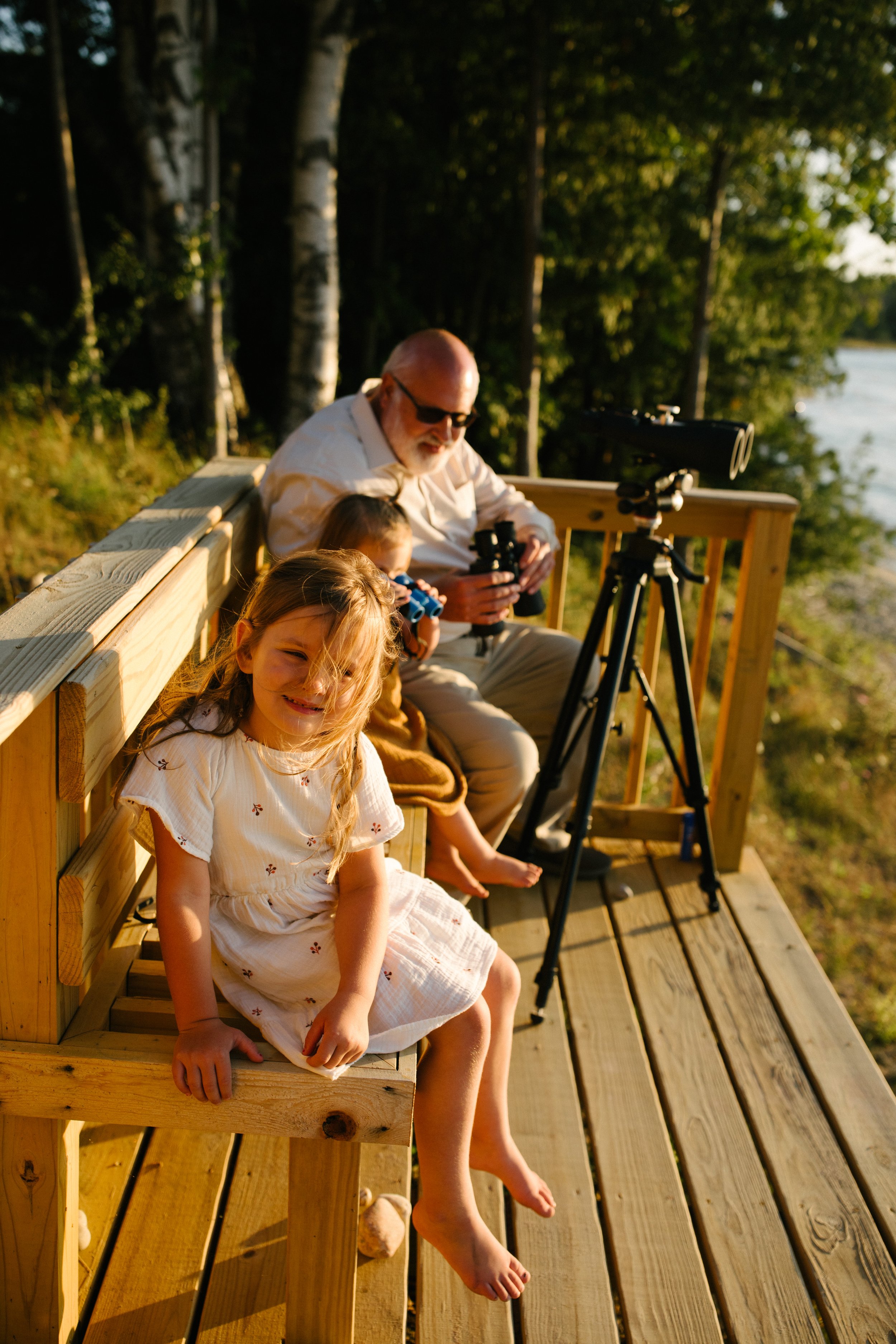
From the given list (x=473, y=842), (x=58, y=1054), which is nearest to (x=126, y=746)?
(x=58, y=1054)

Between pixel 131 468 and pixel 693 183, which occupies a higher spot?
pixel 693 183

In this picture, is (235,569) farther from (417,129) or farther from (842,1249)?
(417,129)

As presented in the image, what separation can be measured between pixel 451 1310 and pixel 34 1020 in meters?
0.85

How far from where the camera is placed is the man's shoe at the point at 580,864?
2900 millimetres

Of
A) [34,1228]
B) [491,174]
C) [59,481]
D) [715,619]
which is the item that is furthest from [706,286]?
[34,1228]

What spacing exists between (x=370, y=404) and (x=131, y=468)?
3.84 metres

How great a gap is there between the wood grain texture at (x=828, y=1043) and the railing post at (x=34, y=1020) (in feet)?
4.76

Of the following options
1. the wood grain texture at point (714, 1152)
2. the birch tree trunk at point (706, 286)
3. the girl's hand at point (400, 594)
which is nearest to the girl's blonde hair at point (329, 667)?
the girl's hand at point (400, 594)

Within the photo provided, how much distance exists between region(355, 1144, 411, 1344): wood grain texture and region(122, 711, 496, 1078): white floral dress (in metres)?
0.25

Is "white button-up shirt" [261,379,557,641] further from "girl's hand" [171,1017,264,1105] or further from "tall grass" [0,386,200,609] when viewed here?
"tall grass" [0,386,200,609]

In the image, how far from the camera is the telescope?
86.4 inches

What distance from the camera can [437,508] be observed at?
8.78ft

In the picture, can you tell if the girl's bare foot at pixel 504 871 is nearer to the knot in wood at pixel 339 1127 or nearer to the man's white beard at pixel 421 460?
the knot in wood at pixel 339 1127

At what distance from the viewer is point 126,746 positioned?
5.32ft
